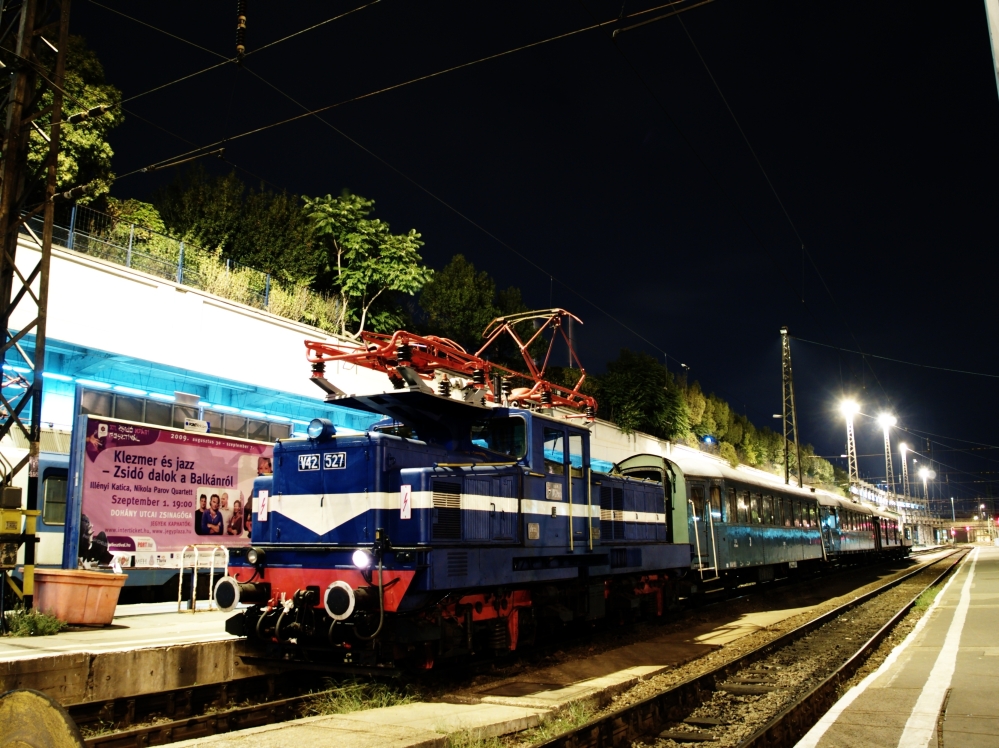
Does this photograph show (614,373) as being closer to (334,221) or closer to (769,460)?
(334,221)

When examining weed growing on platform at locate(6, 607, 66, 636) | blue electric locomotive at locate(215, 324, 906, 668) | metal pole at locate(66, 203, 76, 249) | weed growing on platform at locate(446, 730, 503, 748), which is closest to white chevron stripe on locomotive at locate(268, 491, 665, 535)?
blue electric locomotive at locate(215, 324, 906, 668)

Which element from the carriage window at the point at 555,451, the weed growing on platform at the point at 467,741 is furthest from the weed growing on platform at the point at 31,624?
the weed growing on platform at the point at 467,741

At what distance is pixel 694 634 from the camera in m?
13.1

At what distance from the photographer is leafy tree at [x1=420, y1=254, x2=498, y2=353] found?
109ft

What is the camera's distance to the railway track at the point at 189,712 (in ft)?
22.8

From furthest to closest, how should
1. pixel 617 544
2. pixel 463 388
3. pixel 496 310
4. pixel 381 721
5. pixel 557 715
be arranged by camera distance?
pixel 496 310, pixel 617 544, pixel 463 388, pixel 557 715, pixel 381 721

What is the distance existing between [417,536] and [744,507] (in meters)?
13.1

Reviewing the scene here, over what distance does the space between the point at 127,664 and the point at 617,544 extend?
6876 millimetres

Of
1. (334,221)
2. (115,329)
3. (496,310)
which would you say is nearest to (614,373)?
(496,310)

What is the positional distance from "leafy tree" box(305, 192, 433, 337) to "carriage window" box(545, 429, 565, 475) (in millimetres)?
16315

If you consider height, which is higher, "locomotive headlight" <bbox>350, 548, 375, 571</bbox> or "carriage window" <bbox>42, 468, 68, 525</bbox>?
"carriage window" <bbox>42, 468, 68, 525</bbox>

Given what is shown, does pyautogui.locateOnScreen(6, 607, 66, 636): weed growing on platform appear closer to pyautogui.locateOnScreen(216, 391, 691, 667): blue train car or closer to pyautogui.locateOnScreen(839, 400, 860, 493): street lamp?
pyautogui.locateOnScreen(216, 391, 691, 667): blue train car

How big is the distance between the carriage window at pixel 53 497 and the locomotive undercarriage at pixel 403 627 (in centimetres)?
782

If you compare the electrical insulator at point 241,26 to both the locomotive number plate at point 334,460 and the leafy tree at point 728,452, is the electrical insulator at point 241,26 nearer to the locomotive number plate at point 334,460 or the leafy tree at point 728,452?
the locomotive number plate at point 334,460
